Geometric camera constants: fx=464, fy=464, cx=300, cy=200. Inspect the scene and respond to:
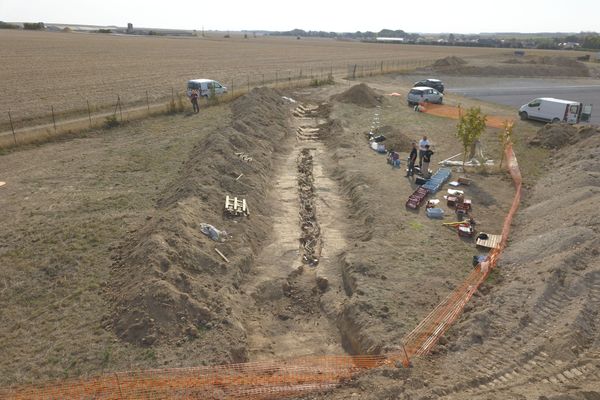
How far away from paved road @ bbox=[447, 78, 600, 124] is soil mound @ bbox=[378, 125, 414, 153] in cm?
2011

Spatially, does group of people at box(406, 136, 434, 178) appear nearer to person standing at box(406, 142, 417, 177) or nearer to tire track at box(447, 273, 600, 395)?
person standing at box(406, 142, 417, 177)

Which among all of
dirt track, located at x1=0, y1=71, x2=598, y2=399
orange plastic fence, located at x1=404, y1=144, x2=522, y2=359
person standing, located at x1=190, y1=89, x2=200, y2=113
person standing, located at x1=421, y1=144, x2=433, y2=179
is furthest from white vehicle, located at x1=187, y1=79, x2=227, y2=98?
orange plastic fence, located at x1=404, y1=144, x2=522, y2=359

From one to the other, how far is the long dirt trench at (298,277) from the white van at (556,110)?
61.7 feet

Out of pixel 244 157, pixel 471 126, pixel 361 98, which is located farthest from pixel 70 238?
pixel 361 98

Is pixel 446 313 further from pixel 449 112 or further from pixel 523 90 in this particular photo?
pixel 523 90

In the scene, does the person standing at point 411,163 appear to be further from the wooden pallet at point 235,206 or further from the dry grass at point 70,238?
the dry grass at point 70,238

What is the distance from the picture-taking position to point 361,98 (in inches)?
1362

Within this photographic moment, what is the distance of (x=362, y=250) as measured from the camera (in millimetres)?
13508

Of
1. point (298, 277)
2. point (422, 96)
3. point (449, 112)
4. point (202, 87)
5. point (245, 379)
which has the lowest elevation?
point (298, 277)

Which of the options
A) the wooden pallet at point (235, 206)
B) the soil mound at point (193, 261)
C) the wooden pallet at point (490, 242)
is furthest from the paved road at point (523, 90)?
the wooden pallet at point (235, 206)

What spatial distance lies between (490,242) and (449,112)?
71.2ft

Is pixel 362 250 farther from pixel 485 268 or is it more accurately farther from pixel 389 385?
pixel 389 385

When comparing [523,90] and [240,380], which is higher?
[523,90]

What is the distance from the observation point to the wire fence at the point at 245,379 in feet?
26.7
